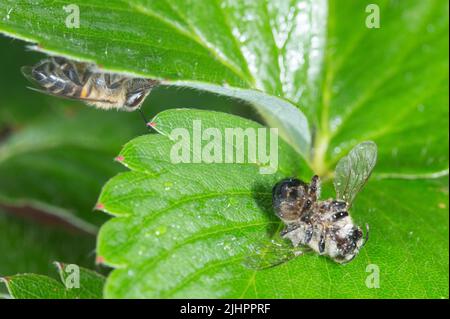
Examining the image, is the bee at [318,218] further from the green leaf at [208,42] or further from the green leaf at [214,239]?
the green leaf at [208,42]

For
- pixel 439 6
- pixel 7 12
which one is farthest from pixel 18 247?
pixel 439 6

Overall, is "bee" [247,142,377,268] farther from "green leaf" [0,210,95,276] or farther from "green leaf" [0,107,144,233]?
"green leaf" [0,107,144,233]

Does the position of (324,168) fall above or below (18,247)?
above

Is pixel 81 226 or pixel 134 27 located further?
pixel 81 226

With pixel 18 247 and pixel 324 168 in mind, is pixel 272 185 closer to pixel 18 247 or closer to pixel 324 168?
pixel 324 168

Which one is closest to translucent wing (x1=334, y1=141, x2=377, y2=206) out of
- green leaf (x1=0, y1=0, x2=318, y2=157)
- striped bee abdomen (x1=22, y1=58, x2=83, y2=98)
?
green leaf (x1=0, y1=0, x2=318, y2=157)

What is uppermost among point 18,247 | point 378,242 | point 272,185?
point 272,185

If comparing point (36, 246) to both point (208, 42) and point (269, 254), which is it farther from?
point (269, 254)
